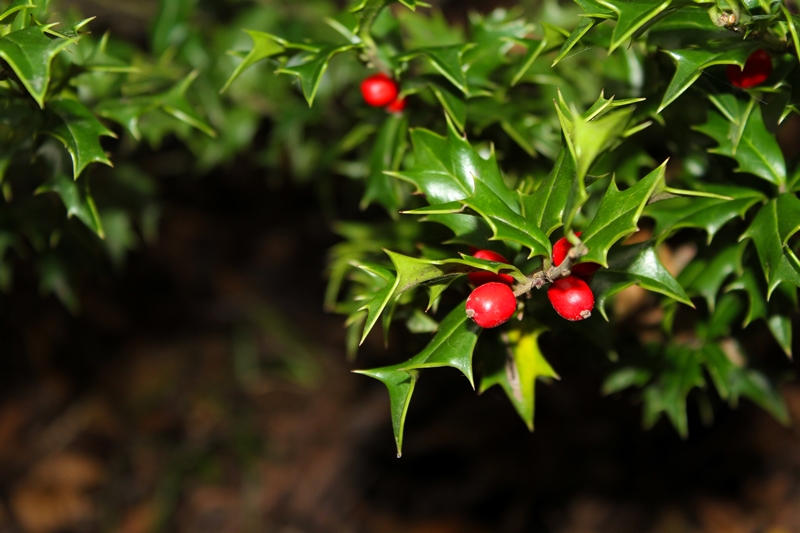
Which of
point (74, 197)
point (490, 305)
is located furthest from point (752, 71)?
point (74, 197)

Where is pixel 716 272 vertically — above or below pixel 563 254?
below

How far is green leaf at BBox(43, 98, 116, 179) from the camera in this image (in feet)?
3.95

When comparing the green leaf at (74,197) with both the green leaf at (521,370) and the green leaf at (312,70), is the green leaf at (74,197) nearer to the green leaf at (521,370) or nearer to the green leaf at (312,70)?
the green leaf at (312,70)

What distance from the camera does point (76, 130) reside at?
4.05 ft

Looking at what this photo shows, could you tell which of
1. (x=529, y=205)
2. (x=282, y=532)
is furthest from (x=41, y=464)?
(x=529, y=205)

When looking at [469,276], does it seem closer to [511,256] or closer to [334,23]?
[511,256]

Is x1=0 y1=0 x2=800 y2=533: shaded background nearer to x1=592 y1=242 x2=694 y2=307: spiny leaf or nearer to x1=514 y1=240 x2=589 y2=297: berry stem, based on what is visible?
x1=592 y1=242 x2=694 y2=307: spiny leaf

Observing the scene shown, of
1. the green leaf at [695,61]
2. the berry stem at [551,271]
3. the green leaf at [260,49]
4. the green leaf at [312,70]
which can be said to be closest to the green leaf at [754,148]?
the green leaf at [695,61]

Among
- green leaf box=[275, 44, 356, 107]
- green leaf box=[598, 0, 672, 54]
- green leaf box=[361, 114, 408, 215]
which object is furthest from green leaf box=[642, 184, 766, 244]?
green leaf box=[275, 44, 356, 107]

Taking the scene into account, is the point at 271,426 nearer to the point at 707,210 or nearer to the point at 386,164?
the point at 386,164

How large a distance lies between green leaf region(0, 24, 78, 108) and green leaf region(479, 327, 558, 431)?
2.82 feet

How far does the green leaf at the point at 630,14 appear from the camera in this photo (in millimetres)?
963

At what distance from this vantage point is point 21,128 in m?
1.34

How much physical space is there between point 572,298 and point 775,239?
15.9 inches
